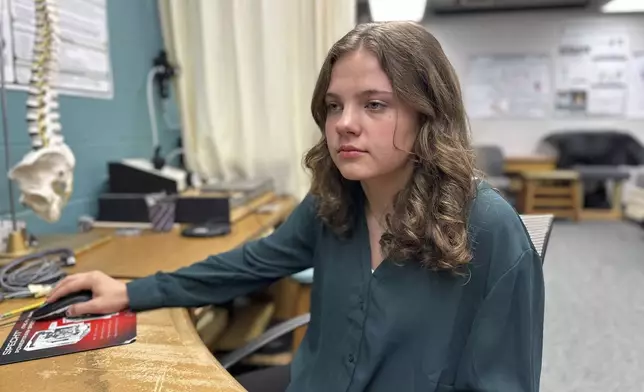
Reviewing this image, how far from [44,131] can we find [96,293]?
53 centimetres

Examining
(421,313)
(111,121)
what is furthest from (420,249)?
(111,121)

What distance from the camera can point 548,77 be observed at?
595cm

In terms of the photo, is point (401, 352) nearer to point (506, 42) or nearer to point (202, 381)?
point (202, 381)

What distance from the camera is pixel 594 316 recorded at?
9.14 ft

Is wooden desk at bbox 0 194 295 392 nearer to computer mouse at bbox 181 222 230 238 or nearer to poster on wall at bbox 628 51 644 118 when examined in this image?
computer mouse at bbox 181 222 230 238

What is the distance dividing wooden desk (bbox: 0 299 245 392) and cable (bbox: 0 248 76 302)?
0.63ft

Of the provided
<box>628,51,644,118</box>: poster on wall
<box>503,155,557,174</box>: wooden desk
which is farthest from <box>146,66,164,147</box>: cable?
<box>628,51,644,118</box>: poster on wall

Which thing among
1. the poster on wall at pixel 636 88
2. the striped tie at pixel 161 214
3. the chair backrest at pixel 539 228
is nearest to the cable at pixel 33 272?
the striped tie at pixel 161 214

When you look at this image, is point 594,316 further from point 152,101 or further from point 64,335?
point 64,335

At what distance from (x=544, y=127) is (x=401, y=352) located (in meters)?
5.75

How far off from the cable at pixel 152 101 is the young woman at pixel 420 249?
156 centimetres

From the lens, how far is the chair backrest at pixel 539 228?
991 millimetres

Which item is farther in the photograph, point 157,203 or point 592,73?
point 592,73

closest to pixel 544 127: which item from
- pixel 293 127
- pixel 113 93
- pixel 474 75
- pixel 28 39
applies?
pixel 474 75
